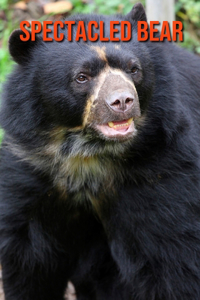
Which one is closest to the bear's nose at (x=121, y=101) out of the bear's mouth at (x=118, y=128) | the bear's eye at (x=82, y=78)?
the bear's mouth at (x=118, y=128)

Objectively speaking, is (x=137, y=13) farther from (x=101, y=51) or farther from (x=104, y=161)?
(x=104, y=161)

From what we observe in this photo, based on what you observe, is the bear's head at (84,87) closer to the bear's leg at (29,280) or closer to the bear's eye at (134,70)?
the bear's eye at (134,70)

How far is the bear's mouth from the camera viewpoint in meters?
4.54

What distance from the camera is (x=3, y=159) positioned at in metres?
5.31

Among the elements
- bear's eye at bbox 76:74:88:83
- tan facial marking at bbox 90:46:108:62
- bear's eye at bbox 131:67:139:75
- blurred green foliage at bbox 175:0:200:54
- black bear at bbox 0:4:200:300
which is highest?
blurred green foliage at bbox 175:0:200:54

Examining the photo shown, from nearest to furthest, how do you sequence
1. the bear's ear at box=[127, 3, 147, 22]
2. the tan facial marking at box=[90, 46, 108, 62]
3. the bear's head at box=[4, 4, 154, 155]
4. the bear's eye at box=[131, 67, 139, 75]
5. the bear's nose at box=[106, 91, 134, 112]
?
the bear's nose at box=[106, 91, 134, 112]
the bear's head at box=[4, 4, 154, 155]
the tan facial marking at box=[90, 46, 108, 62]
the bear's eye at box=[131, 67, 139, 75]
the bear's ear at box=[127, 3, 147, 22]

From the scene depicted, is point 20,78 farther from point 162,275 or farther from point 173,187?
point 162,275

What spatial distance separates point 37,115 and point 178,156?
1.15 meters

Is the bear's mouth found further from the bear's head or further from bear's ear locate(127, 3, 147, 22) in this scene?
bear's ear locate(127, 3, 147, 22)

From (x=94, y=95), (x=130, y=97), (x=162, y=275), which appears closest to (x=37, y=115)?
(x=94, y=95)

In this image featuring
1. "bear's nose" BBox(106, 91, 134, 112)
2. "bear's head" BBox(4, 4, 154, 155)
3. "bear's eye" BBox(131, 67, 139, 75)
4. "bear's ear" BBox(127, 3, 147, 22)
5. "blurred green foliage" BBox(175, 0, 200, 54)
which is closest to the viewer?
"bear's nose" BBox(106, 91, 134, 112)

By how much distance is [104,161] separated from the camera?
514 cm

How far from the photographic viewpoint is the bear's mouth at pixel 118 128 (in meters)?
4.54

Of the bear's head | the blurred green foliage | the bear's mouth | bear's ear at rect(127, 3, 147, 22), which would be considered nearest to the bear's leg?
the bear's head
